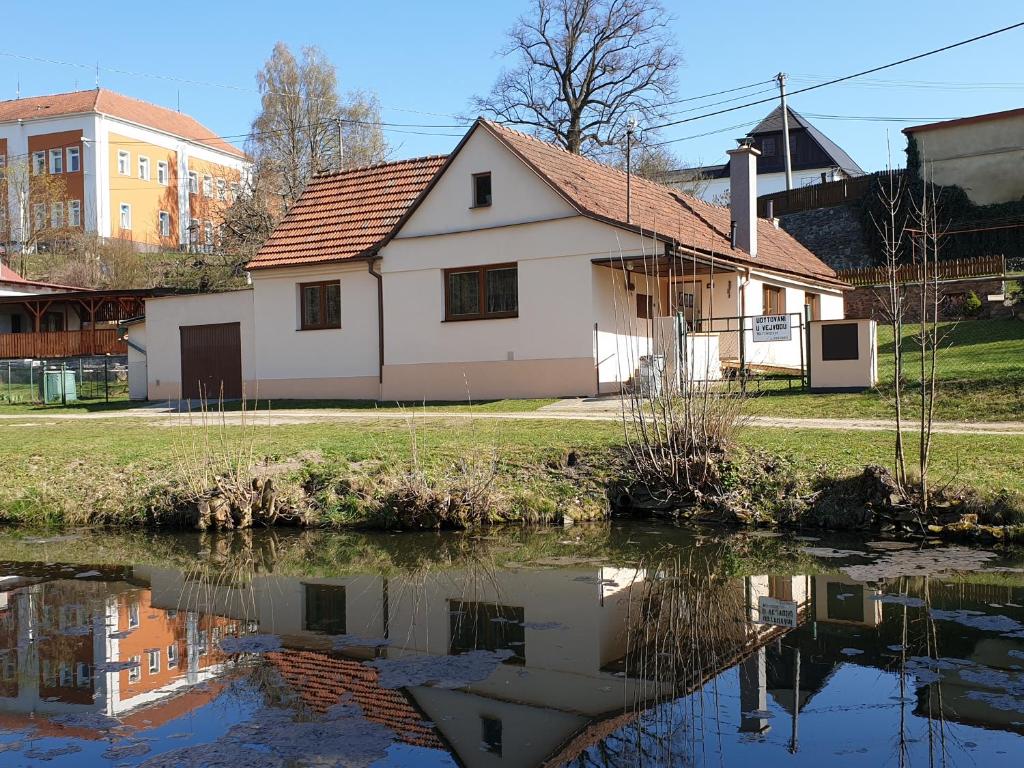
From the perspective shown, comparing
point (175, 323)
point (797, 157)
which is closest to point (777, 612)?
point (175, 323)

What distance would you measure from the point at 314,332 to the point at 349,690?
19.8 m

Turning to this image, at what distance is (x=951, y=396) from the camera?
17.5m

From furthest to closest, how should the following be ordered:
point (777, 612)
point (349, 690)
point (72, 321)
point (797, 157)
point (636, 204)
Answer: point (797, 157) < point (72, 321) < point (636, 204) < point (777, 612) < point (349, 690)

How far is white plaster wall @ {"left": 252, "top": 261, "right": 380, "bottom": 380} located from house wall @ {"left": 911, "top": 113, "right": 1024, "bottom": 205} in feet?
83.3

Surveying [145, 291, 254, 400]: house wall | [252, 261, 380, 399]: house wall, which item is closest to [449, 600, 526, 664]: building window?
[252, 261, 380, 399]: house wall

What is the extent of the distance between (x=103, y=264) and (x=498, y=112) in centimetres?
2315

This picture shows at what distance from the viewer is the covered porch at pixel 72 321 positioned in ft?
135

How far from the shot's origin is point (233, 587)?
32.7 ft

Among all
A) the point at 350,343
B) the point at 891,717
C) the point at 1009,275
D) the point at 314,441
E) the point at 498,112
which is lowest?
the point at 891,717

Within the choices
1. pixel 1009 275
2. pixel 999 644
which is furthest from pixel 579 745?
pixel 1009 275

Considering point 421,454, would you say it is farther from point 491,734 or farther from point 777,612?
point 491,734

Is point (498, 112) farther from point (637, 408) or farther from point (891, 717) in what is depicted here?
point (891, 717)

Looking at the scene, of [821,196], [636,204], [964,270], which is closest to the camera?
[636,204]

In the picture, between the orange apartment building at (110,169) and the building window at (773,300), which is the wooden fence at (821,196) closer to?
the building window at (773,300)
